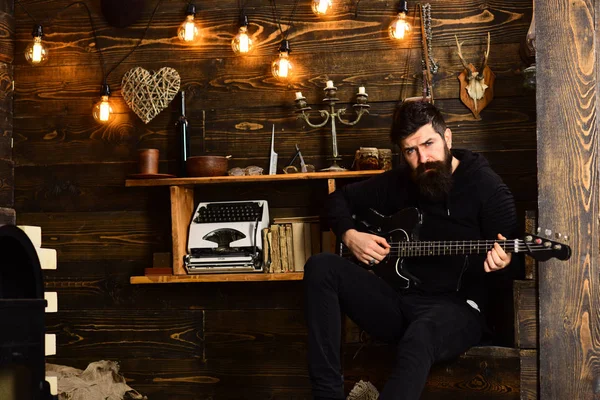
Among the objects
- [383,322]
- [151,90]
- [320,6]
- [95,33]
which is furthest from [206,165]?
[383,322]

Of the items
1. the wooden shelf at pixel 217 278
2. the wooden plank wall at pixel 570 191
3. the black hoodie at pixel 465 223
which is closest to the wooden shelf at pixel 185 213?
the wooden shelf at pixel 217 278

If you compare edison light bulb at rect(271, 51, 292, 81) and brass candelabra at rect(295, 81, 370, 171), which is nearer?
brass candelabra at rect(295, 81, 370, 171)

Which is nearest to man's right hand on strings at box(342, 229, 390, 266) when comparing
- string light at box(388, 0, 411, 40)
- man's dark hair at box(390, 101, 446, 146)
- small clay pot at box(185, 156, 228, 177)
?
man's dark hair at box(390, 101, 446, 146)

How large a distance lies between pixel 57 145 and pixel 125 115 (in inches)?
17.8

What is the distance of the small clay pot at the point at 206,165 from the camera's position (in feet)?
13.4

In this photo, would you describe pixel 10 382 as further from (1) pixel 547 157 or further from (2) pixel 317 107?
(2) pixel 317 107

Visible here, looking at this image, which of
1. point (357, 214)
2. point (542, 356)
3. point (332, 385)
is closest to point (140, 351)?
point (357, 214)

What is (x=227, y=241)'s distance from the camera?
13.3 ft

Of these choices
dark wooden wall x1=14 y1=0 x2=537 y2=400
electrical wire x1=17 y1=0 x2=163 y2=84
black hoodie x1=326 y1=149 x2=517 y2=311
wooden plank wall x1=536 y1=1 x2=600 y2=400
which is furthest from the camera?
electrical wire x1=17 y1=0 x2=163 y2=84

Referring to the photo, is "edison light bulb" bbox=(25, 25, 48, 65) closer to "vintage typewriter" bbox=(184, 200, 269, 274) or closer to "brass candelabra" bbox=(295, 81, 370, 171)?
"vintage typewriter" bbox=(184, 200, 269, 274)

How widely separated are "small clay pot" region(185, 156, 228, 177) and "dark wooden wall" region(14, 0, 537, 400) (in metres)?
0.26

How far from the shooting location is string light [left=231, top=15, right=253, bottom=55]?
419 centimetres

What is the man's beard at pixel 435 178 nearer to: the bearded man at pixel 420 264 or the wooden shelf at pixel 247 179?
the bearded man at pixel 420 264

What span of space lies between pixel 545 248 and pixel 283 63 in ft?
6.01
